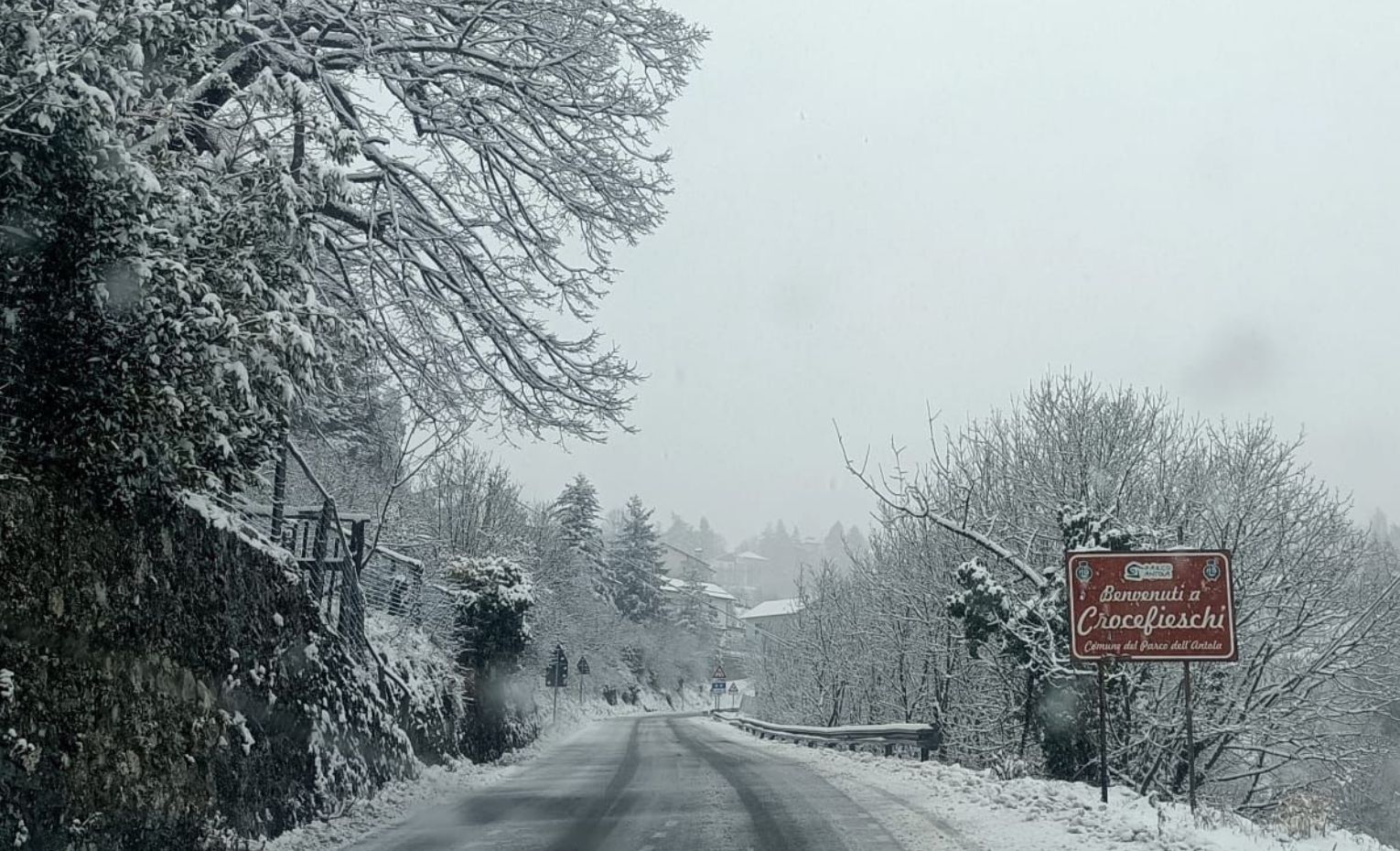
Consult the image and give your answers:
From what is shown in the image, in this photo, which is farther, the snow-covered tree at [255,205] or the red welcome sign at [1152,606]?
the red welcome sign at [1152,606]

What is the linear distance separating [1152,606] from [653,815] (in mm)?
5618

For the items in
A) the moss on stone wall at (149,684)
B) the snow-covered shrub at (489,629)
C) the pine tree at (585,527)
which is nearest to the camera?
the moss on stone wall at (149,684)

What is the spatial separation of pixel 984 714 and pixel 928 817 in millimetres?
15661

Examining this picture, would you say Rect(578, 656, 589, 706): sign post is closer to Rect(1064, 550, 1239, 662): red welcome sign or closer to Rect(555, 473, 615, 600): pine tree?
Rect(555, 473, 615, 600): pine tree

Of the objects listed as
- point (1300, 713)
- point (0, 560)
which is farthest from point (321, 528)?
point (1300, 713)

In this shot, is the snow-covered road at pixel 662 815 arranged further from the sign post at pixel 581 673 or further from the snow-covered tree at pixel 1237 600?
the sign post at pixel 581 673


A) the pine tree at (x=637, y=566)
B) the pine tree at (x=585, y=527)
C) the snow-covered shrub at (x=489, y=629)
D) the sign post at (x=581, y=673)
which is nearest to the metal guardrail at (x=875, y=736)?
the snow-covered shrub at (x=489, y=629)

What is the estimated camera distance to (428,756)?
17.3m

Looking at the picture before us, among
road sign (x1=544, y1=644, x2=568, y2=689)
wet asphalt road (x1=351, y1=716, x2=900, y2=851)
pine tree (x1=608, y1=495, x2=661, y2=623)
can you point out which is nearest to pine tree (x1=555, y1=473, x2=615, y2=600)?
pine tree (x1=608, y1=495, x2=661, y2=623)

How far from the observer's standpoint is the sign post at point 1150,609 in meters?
11.1

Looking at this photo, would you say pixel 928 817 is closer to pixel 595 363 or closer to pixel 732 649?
pixel 595 363

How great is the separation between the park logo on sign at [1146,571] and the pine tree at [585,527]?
60.8m

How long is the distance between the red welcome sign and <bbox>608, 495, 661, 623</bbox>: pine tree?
74476 mm

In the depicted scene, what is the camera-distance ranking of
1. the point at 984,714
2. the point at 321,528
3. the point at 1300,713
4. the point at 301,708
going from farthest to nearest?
the point at 984,714
the point at 1300,713
the point at 321,528
the point at 301,708
